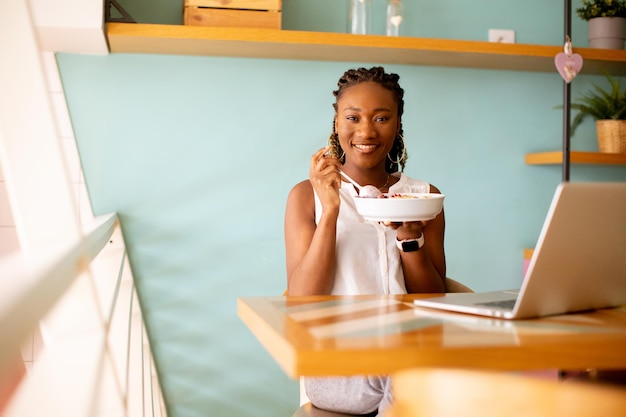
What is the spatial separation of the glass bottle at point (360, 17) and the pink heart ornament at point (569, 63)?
25.2 inches

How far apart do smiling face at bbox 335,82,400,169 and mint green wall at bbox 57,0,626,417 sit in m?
0.79

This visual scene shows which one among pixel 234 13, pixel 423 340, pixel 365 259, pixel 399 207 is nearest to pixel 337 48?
pixel 234 13

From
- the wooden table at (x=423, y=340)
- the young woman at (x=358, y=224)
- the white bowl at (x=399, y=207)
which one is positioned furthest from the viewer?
the young woman at (x=358, y=224)

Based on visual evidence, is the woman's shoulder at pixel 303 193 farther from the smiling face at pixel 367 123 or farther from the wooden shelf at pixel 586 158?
the wooden shelf at pixel 586 158

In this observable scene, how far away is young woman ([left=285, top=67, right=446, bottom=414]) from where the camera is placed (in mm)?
1658

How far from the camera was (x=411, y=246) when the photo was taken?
1562 millimetres

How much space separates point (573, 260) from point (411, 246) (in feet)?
1.78

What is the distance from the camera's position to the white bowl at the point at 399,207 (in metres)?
1.34

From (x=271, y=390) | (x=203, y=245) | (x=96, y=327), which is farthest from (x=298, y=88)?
(x=96, y=327)

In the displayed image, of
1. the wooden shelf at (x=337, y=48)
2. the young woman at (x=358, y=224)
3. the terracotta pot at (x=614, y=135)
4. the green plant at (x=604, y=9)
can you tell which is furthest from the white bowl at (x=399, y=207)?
the green plant at (x=604, y=9)

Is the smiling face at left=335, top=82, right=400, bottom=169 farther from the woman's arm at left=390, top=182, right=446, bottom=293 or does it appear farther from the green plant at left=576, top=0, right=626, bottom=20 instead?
the green plant at left=576, top=0, right=626, bottom=20

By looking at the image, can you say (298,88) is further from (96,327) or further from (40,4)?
(96,327)

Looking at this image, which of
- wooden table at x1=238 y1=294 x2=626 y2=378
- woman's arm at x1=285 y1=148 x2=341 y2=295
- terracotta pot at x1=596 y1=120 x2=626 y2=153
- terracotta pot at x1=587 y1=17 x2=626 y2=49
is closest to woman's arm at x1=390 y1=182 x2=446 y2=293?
woman's arm at x1=285 y1=148 x2=341 y2=295

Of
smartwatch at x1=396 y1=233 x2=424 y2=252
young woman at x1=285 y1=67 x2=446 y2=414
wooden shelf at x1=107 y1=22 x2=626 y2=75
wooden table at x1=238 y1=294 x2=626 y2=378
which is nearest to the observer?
wooden table at x1=238 y1=294 x2=626 y2=378
